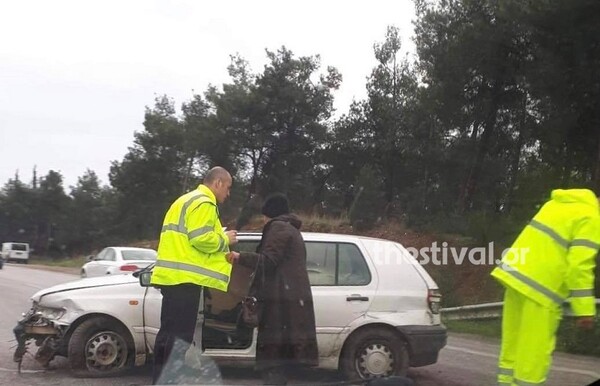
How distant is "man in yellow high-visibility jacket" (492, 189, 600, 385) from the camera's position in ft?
12.9

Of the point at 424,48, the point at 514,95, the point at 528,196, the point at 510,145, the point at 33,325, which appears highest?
the point at 424,48

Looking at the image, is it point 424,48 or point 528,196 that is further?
point 424,48

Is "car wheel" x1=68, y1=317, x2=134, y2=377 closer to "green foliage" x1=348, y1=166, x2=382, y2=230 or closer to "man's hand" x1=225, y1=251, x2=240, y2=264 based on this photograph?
"man's hand" x1=225, y1=251, x2=240, y2=264

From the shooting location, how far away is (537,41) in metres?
5.91

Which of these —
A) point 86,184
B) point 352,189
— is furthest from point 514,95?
point 86,184

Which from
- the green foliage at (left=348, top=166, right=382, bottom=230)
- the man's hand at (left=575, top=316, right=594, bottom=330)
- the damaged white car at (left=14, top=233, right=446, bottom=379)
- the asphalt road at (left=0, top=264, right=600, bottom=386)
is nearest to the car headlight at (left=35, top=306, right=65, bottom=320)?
the damaged white car at (left=14, top=233, right=446, bottom=379)

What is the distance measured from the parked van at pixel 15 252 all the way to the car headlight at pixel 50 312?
85 cm

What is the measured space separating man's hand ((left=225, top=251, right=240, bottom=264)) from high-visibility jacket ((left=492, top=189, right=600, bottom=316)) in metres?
2.06

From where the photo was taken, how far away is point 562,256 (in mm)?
4039

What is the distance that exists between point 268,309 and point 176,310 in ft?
2.27

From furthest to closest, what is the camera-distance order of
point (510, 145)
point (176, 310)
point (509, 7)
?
point (509, 7), point (510, 145), point (176, 310)

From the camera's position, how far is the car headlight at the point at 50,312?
19.5 ft

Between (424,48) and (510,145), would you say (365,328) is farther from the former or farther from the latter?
(424,48)

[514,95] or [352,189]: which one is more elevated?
[514,95]
